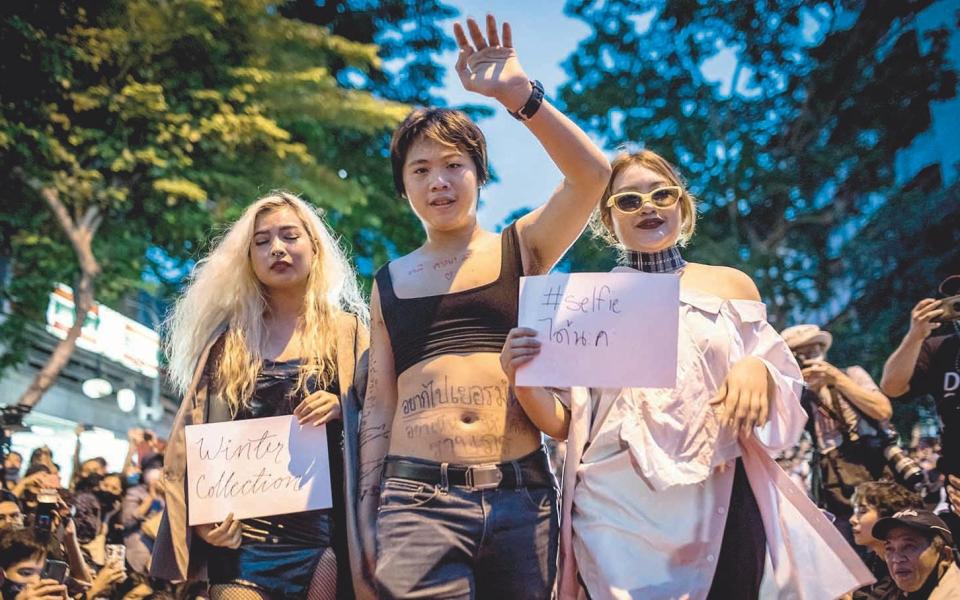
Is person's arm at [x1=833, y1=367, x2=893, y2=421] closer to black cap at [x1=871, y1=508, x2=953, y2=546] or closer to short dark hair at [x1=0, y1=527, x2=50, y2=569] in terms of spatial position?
black cap at [x1=871, y1=508, x2=953, y2=546]

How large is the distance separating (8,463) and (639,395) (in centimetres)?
773

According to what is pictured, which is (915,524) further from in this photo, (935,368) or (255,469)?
(255,469)

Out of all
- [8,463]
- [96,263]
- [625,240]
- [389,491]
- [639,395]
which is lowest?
[389,491]

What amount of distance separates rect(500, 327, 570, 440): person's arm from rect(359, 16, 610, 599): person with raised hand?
0.05 m

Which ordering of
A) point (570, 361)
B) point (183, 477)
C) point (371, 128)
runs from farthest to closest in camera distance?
point (371, 128) → point (183, 477) → point (570, 361)

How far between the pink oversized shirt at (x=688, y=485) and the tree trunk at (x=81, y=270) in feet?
32.4

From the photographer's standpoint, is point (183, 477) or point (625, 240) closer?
point (625, 240)

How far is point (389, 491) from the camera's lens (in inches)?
107

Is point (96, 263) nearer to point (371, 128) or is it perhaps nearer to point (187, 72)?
point (187, 72)

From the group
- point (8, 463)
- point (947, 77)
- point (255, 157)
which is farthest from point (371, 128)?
point (947, 77)

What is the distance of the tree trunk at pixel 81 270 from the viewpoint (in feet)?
37.2

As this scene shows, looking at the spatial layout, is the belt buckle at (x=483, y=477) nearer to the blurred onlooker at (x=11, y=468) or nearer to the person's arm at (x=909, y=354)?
the person's arm at (x=909, y=354)

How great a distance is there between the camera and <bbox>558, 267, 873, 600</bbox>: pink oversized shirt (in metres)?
2.53

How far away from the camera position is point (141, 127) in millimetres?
11727
